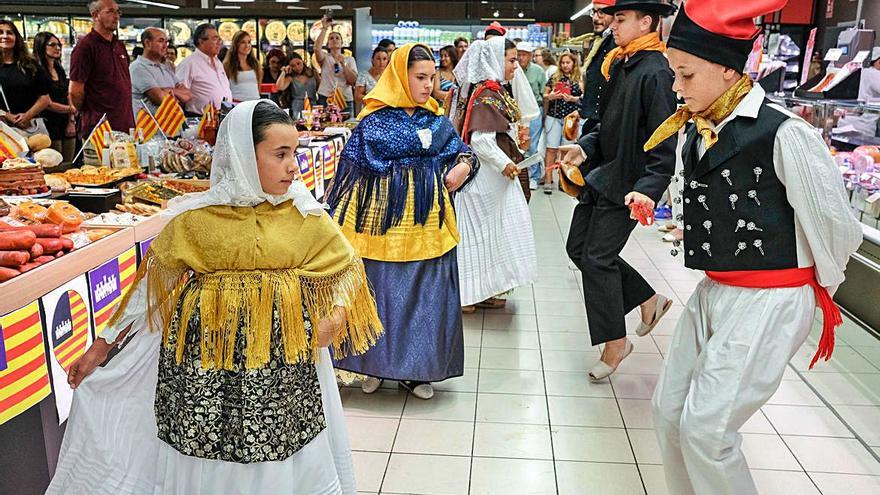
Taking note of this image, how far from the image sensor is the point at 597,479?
3104 mm

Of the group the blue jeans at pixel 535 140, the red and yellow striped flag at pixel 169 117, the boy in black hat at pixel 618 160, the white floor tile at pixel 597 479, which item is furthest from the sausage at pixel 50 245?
the blue jeans at pixel 535 140

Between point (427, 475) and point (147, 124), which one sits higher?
point (147, 124)

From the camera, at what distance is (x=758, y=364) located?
2244mm

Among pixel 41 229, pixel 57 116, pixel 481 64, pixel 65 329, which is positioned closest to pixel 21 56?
pixel 57 116

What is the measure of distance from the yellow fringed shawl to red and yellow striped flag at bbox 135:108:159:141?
10.0ft

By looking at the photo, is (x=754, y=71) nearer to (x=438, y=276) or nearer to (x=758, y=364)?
(x=438, y=276)

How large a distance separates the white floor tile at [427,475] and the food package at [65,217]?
1.56 m

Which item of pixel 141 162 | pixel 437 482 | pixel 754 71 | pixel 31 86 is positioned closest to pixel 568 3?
pixel 754 71

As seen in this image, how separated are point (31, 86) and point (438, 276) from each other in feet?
15.3

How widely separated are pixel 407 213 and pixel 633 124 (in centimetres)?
112

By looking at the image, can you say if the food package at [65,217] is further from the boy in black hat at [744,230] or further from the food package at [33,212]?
the boy in black hat at [744,230]

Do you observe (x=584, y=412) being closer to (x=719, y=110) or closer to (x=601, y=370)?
(x=601, y=370)

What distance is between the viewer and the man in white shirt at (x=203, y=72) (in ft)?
21.3

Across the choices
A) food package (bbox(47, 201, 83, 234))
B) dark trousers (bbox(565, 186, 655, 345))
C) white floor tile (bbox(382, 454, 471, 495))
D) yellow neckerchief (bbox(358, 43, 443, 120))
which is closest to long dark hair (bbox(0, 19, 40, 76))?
food package (bbox(47, 201, 83, 234))
